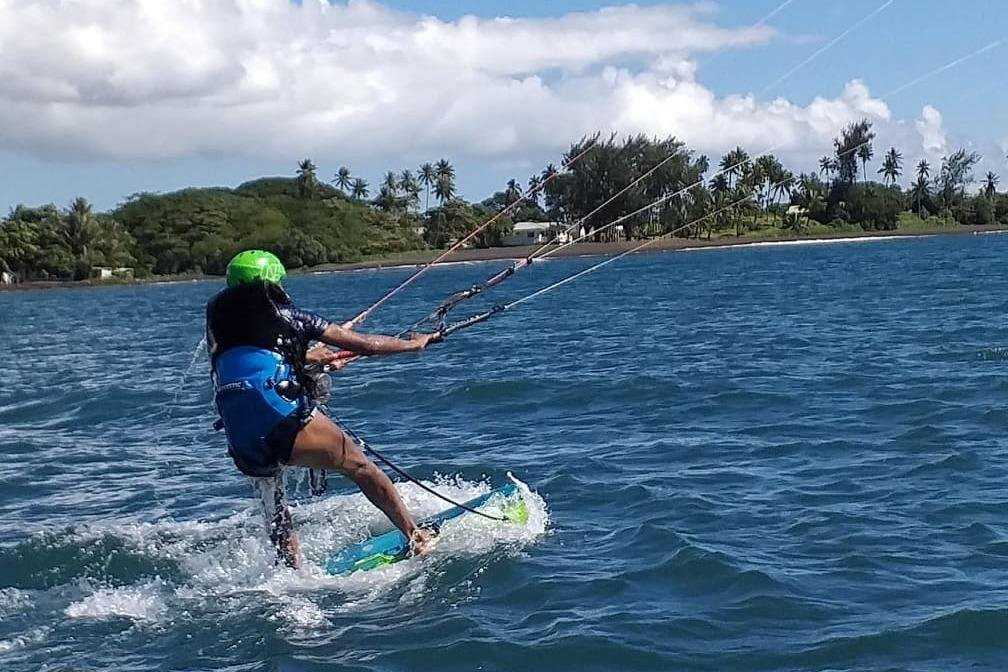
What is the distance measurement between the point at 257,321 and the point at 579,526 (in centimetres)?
369

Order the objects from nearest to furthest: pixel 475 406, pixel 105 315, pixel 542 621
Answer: pixel 542 621 → pixel 475 406 → pixel 105 315

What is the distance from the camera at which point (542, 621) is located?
8.42m

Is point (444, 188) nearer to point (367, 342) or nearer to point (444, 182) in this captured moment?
point (444, 182)

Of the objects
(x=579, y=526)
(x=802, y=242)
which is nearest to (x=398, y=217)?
(x=802, y=242)

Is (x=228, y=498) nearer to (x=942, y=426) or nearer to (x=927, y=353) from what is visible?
(x=942, y=426)

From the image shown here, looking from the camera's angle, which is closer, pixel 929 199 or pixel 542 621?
pixel 542 621

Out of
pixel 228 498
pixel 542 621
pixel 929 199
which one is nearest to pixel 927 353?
pixel 228 498

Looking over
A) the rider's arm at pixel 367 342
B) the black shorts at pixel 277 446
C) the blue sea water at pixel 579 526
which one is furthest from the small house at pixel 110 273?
the black shorts at pixel 277 446

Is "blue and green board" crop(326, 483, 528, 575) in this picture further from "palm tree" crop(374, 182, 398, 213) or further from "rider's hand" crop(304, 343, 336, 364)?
"palm tree" crop(374, 182, 398, 213)

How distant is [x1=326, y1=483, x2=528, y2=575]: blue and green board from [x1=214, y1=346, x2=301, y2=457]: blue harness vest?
1.35 meters

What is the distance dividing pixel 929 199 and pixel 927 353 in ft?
482

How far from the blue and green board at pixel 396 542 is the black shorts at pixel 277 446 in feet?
3.61

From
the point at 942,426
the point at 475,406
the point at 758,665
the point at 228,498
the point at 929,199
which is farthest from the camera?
the point at 929,199

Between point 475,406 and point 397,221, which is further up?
point 397,221
